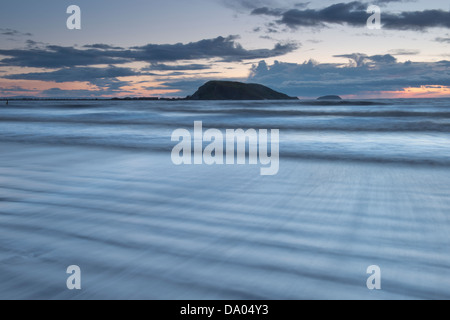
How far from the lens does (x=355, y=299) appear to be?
5.22 feet

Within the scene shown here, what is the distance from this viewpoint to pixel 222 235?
2352 mm

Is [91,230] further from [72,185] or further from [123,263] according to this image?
[72,185]

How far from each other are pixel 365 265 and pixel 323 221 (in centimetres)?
74

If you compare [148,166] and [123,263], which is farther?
[148,166]

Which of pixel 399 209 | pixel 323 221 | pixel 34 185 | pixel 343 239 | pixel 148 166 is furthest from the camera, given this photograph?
pixel 148 166

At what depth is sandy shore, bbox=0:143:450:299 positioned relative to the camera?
1.69 meters

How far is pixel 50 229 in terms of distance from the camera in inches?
95.0

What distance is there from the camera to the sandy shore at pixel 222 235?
1.69 meters

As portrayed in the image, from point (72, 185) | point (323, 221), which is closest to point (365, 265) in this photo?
point (323, 221)

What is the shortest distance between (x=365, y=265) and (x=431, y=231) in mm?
839
